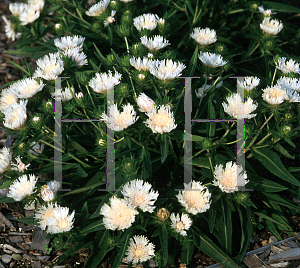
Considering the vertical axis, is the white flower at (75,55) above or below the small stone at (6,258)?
above

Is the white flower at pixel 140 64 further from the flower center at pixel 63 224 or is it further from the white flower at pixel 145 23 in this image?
the flower center at pixel 63 224

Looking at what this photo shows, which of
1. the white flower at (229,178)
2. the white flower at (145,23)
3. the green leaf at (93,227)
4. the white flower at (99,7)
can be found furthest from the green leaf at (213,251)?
the white flower at (99,7)

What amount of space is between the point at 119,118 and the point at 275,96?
1018 millimetres

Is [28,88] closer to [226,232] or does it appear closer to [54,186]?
[54,186]

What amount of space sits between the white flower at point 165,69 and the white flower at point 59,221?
992 mm

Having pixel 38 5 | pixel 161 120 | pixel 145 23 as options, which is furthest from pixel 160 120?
pixel 38 5

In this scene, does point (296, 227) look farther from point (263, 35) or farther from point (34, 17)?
point (34, 17)

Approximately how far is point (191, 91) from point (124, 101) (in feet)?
1.62

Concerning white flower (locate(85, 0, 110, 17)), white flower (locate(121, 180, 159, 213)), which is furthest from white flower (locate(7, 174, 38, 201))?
white flower (locate(85, 0, 110, 17))

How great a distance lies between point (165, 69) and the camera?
212 cm

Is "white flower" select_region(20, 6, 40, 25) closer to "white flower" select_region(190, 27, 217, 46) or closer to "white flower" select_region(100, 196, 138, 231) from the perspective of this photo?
"white flower" select_region(190, 27, 217, 46)

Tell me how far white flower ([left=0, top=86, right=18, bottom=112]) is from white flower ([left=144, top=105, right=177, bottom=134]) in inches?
41.5

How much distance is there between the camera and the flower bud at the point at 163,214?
197cm

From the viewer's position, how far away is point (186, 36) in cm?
341
